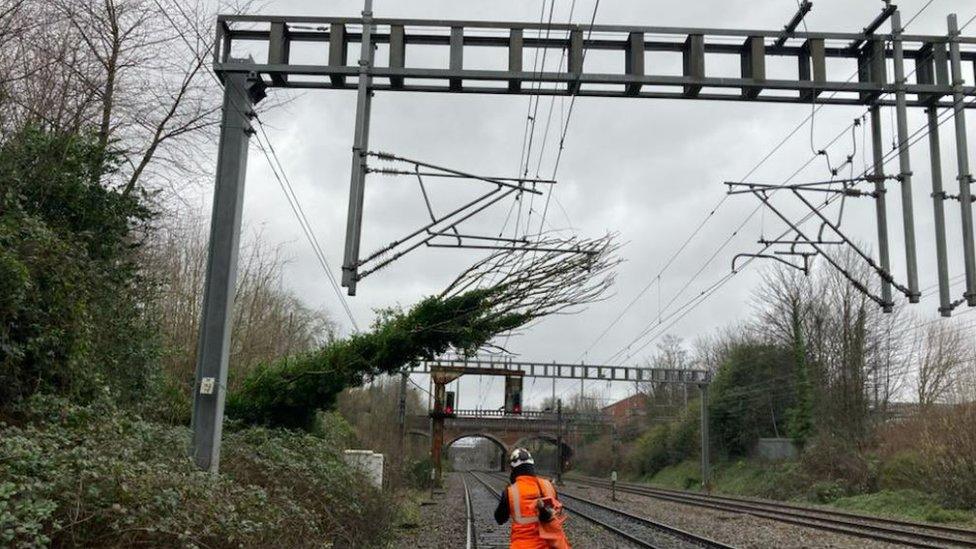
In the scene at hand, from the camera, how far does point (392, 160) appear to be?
12.7m

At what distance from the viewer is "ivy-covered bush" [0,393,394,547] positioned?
6.99 metres

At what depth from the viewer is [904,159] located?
12.9 metres

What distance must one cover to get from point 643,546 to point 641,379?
35.2 metres

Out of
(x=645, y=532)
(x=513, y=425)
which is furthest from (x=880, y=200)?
(x=513, y=425)

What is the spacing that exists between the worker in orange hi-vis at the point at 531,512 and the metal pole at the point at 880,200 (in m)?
8.02

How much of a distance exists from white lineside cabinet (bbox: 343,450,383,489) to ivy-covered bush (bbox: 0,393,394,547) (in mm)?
4404

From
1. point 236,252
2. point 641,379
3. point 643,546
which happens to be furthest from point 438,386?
point 236,252

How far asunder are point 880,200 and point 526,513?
28.8 ft

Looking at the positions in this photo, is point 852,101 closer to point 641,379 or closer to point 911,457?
point 911,457

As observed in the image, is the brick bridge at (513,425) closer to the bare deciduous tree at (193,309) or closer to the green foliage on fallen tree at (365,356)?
the bare deciduous tree at (193,309)

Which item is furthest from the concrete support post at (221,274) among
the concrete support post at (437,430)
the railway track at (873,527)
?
the concrete support post at (437,430)

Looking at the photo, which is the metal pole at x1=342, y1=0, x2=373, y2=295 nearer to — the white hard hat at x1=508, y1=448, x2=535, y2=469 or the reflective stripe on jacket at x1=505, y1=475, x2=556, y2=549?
the white hard hat at x1=508, y1=448, x2=535, y2=469

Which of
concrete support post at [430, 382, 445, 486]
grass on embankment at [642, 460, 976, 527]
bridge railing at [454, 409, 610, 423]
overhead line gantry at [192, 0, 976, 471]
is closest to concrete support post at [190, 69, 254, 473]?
overhead line gantry at [192, 0, 976, 471]

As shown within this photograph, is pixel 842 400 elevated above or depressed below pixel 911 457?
above
